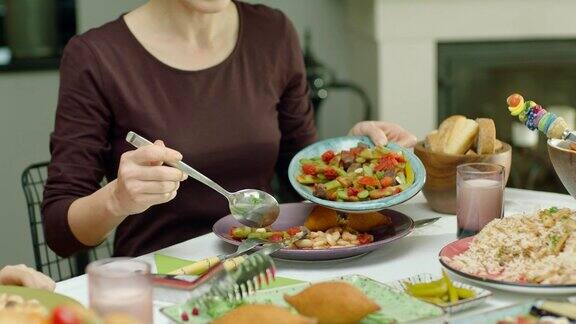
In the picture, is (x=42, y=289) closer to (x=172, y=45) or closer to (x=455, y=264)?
(x=455, y=264)

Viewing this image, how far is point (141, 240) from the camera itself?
1.90m

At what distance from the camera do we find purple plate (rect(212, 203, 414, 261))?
4.73 ft

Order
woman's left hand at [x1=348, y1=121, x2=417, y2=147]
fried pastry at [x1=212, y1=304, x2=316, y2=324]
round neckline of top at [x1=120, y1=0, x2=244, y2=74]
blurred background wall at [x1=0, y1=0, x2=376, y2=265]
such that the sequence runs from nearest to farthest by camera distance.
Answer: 1. fried pastry at [x1=212, y1=304, x2=316, y2=324]
2. woman's left hand at [x1=348, y1=121, x2=417, y2=147]
3. round neckline of top at [x1=120, y1=0, x2=244, y2=74]
4. blurred background wall at [x1=0, y1=0, x2=376, y2=265]

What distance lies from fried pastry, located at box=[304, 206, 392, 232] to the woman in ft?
0.85

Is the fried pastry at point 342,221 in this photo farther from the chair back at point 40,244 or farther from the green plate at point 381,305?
the chair back at point 40,244

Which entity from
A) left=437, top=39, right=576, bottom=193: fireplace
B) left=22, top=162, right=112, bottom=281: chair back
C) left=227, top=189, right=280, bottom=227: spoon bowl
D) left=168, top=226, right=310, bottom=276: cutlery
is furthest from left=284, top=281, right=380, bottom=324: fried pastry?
left=437, top=39, right=576, bottom=193: fireplace

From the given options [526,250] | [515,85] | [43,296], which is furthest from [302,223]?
[515,85]

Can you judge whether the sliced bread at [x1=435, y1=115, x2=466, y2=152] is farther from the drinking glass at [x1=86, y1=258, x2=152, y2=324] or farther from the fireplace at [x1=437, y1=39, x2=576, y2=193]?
the fireplace at [x1=437, y1=39, x2=576, y2=193]

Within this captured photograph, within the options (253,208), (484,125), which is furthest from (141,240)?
(484,125)

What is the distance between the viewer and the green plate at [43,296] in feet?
3.84

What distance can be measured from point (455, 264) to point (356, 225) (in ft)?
Answer: 0.83

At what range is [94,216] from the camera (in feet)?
5.40

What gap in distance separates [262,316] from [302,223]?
2.15 feet

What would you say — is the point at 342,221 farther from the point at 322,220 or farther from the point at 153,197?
the point at 153,197
